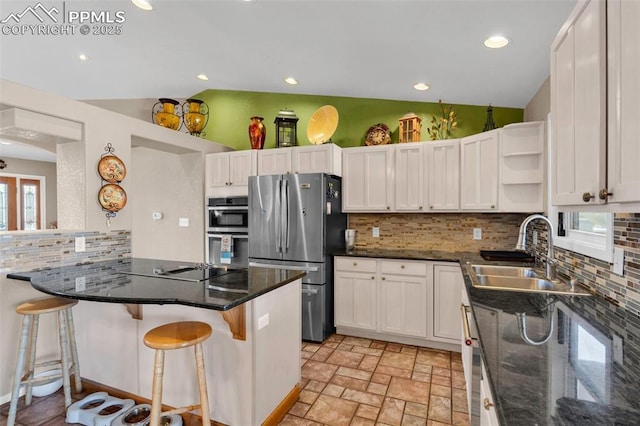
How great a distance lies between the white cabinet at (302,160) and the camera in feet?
11.4

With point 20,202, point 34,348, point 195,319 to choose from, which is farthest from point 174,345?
point 20,202

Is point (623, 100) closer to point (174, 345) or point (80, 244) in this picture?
point (174, 345)

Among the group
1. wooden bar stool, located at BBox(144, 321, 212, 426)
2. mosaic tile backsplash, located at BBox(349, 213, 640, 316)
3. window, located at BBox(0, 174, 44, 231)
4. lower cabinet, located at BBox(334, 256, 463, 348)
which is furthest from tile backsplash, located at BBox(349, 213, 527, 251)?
window, located at BBox(0, 174, 44, 231)

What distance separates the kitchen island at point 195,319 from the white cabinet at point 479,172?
2.00 meters

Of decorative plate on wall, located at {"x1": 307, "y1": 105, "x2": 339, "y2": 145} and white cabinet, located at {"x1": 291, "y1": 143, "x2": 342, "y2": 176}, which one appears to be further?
decorative plate on wall, located at {"x1": 307, "y1": 105, "x2": 339, "y2": 145}

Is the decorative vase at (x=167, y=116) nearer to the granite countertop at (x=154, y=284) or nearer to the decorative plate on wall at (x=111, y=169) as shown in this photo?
the decorative plate on wall at (x=111, y=169)

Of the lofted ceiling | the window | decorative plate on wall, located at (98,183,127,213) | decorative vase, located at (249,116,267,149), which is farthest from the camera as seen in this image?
the window

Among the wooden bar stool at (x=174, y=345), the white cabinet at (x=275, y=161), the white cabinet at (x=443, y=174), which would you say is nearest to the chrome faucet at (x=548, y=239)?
the white cabinet at (x=443, y=174)

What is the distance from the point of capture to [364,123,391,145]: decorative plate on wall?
3680 mm

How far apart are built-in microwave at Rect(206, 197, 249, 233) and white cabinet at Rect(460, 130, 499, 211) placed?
7.98ft

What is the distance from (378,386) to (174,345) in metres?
1.63

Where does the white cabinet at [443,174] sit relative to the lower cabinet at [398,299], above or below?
above

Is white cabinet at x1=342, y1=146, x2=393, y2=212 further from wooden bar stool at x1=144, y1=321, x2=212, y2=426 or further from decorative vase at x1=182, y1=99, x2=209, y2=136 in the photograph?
wooden bar stool at x1=144, y1=321, x2=212, y2=426

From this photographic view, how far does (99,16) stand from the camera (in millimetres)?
2738
